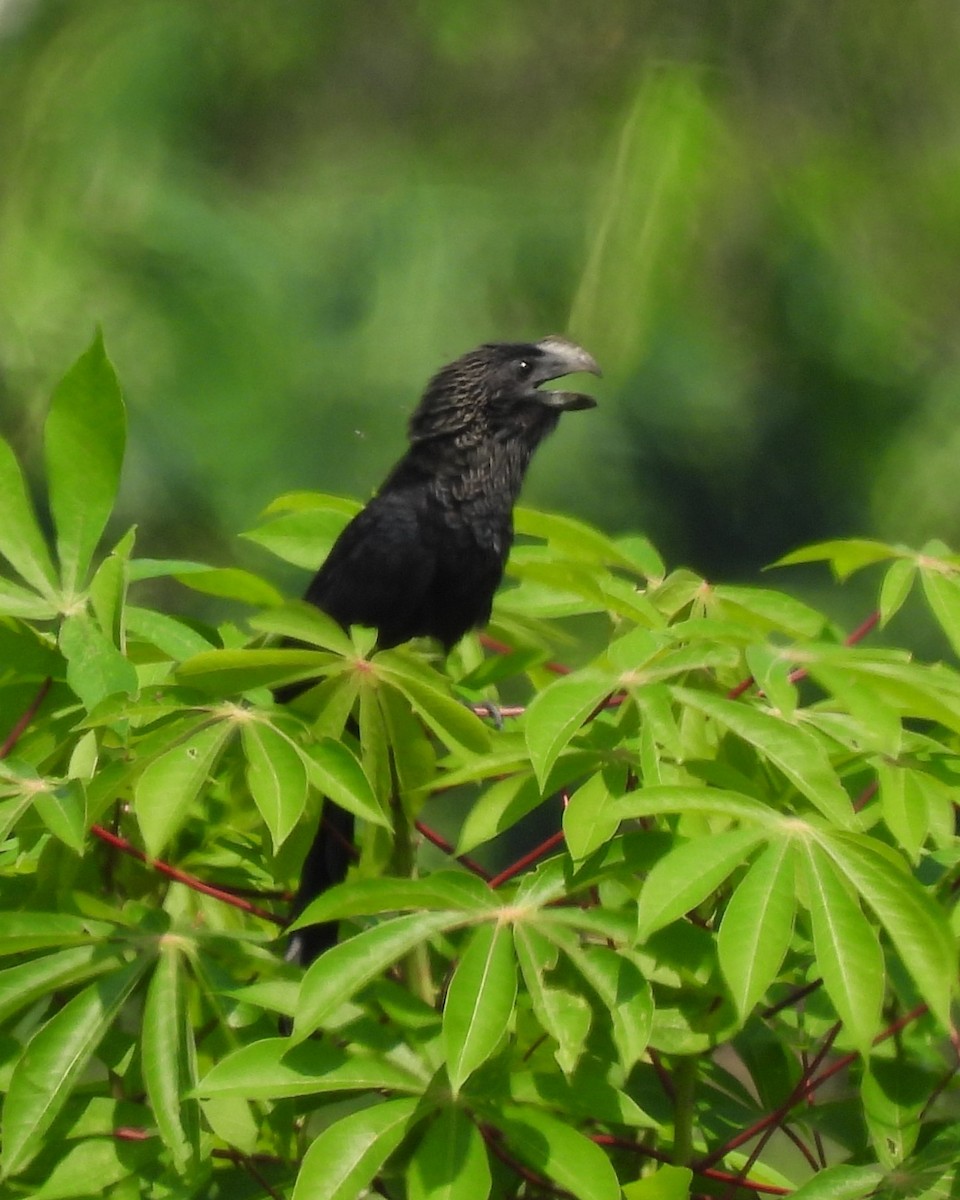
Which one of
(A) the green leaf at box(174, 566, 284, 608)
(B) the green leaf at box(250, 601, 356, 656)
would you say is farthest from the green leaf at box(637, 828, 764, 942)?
(A) the green leaf at box(174, 566, 284, 608)

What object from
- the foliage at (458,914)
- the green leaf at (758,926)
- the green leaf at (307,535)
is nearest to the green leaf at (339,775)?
the foliage at (458,914)

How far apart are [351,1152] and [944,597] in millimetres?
613

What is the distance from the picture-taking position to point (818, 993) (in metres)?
0.98

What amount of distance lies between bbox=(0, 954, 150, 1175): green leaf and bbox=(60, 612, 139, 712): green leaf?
0.17 metres

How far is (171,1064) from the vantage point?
2.54 ft

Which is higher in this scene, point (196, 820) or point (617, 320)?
point (617, 320)

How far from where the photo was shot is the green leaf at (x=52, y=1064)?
75 centimetres

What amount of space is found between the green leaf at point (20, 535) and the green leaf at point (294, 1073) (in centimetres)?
33

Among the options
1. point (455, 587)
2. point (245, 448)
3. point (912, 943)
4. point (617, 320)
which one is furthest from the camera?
point (617, 320)

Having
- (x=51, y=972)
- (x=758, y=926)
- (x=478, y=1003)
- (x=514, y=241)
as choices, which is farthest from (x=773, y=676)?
(x=514, y=241)

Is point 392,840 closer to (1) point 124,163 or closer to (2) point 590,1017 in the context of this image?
(2) point 590,1017

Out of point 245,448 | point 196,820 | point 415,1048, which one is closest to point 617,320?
point 245,448

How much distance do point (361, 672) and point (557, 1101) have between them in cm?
29

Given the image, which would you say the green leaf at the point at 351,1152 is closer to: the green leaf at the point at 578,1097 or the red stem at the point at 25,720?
the green leaf at the point at 578,1097
